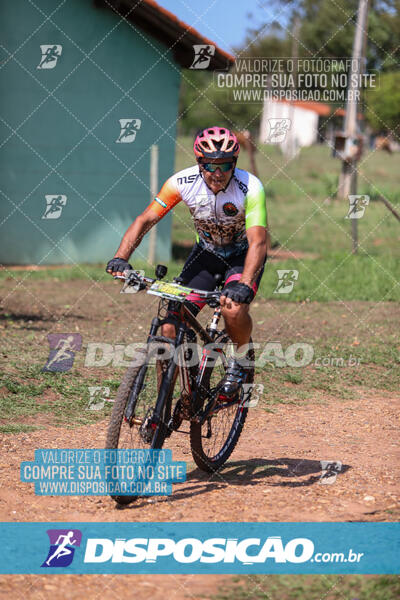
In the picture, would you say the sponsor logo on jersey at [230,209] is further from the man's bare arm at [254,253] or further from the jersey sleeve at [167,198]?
the jersey sleeve at [167,198]

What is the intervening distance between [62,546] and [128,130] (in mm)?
12523

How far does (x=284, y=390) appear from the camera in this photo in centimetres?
853

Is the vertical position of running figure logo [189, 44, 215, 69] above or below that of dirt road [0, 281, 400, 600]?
above

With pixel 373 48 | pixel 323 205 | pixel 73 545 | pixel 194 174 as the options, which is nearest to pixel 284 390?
pixel 194 174

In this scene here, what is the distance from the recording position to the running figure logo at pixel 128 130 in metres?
16.2

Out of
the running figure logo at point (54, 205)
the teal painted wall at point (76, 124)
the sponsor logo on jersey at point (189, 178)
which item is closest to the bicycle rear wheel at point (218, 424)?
the sponsor logo on jersey at point (189, 178)

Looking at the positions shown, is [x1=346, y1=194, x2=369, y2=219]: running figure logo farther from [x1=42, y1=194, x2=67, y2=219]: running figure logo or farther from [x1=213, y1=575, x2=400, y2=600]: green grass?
[x1=213, y1=575, x2=400, y2=600]: green grass

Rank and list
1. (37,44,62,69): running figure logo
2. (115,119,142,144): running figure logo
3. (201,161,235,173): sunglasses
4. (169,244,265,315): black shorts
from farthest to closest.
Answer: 1. (115,119,142,144): running figure logo
2. (37,44,62,69): running figure logo
3. (169,244,265,315): black shorts
4. (201,161,235,173): sunglasses

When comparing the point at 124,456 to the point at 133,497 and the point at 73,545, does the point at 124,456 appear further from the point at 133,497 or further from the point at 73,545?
the point at 73,545

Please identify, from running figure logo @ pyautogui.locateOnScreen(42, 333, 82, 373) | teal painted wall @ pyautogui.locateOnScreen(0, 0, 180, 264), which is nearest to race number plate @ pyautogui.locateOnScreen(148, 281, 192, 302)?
running figure logo @ pyautogui.locateOnScreen(42, 333, 82, 373)

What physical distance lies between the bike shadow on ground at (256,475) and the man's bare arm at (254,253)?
4.67 feet

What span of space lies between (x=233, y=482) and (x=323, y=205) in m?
23.3

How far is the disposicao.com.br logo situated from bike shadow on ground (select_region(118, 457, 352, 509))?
69 centimetres

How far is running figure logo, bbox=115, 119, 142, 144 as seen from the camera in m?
16.2
